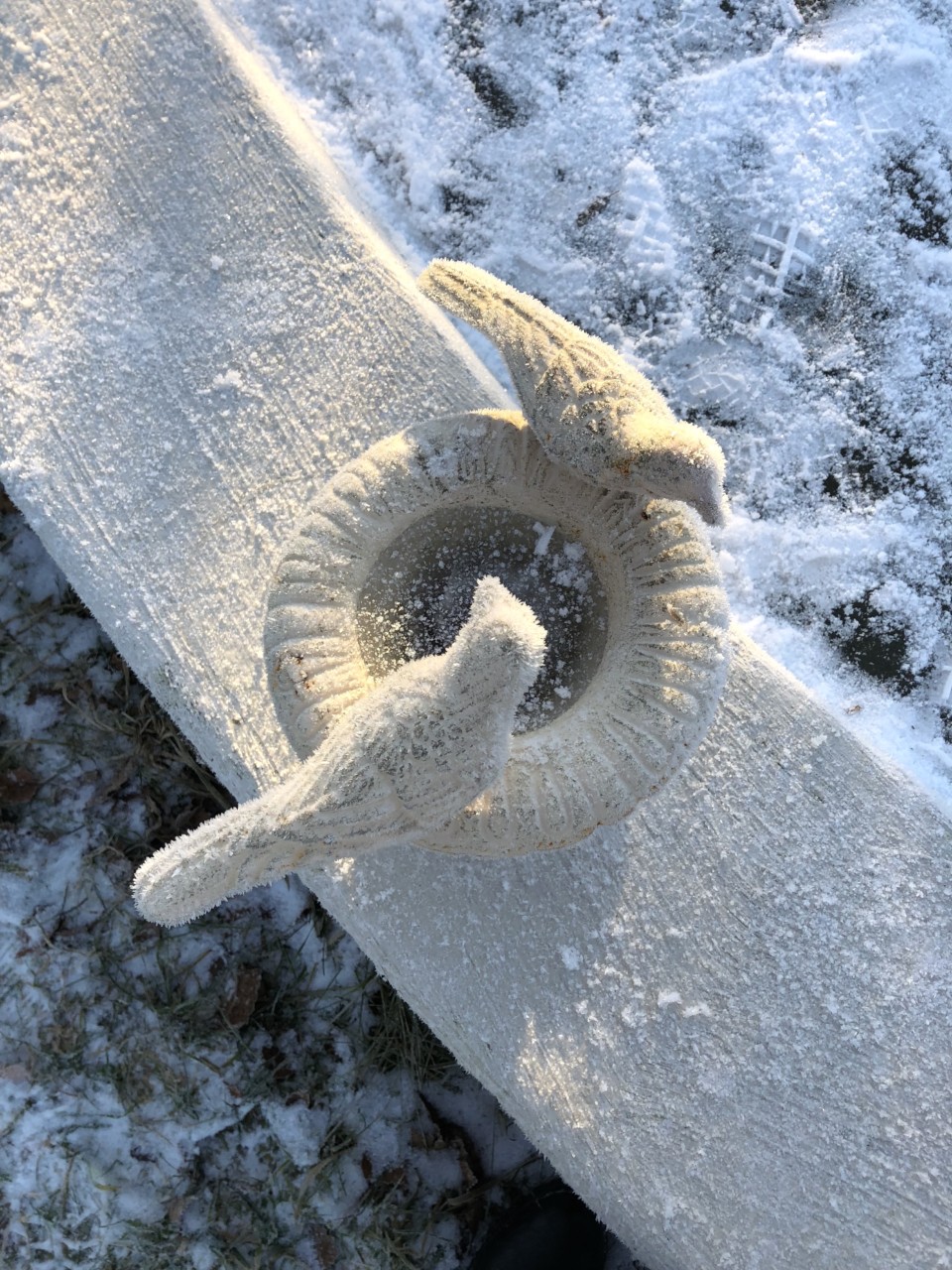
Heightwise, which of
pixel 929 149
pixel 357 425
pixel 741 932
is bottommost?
pixel 741 932

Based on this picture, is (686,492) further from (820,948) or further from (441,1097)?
(441,1097)

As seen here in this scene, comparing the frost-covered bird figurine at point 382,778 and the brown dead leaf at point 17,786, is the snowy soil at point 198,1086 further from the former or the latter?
the frost-covered bird figurine at point 382,778

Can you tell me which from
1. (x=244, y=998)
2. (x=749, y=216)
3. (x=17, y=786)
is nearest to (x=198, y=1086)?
(x=244, y=998)

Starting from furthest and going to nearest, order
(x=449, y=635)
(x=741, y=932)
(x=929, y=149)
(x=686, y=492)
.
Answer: (x=929, y=149) < (x=741, y=932) < (x=449, y=635) < (x=686, y=492)

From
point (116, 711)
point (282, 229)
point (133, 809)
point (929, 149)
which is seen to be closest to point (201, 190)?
point (282, 229)

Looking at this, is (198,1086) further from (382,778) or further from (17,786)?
(382,778)

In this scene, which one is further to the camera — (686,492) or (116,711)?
(116,711)
